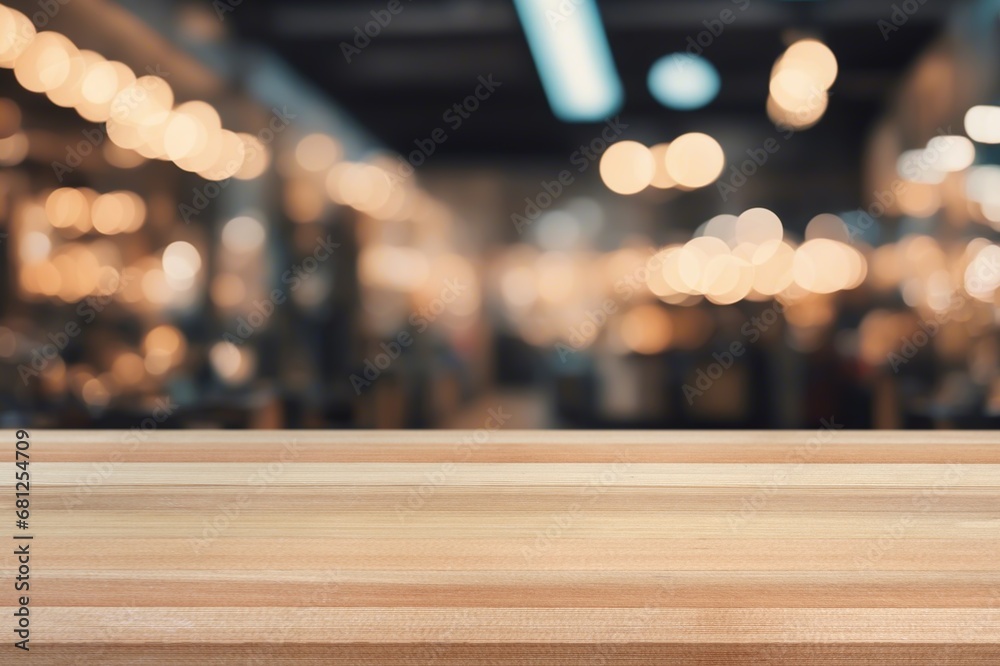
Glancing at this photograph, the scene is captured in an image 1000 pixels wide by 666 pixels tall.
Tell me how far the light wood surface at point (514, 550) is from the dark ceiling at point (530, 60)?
326 cm

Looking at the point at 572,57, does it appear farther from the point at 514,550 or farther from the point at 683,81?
the point at 514,550

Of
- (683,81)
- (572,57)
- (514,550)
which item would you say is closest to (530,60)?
(572,57)

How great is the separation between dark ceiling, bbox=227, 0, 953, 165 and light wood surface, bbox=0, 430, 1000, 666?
10.7 feet

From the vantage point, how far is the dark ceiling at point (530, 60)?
3.71m

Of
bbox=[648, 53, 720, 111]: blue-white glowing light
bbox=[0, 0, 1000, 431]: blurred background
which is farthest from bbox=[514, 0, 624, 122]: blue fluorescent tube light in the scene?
bbox=[648, 53, 720, 111]: blue-white glowing light

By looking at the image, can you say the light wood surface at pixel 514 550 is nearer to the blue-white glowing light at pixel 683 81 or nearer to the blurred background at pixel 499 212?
the blurred background at pixel 499 212

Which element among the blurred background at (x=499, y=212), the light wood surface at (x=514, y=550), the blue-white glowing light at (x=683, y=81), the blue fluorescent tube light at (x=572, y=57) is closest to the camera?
the light wood surface at (x=514, y=550)

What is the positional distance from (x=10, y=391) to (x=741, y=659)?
328cm

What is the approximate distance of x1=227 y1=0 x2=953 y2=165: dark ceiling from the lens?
3705mm

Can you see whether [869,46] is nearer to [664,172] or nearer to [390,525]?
[664,172]

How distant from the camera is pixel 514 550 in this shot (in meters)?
0.51

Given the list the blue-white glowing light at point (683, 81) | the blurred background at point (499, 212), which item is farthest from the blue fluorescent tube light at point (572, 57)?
the blue-white glowing light at point (683, 81)

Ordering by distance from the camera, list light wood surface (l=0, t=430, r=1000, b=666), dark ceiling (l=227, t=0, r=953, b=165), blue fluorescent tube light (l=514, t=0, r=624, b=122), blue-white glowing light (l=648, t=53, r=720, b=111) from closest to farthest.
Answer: light wood surface (l=0, t=430, r=1000, b=666) → blue fluorescent tube light (l=514, t=0, r=624, b=122) → dark ceiling (l=227, t=0, r=953, b=165) → blue-white glowing light (l=648, t=53, r=720, b=111)

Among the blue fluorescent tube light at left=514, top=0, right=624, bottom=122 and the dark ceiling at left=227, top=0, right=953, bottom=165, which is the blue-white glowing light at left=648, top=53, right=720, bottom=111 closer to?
the dark ceiling at left=227, top=0, right=953, bottom=165
